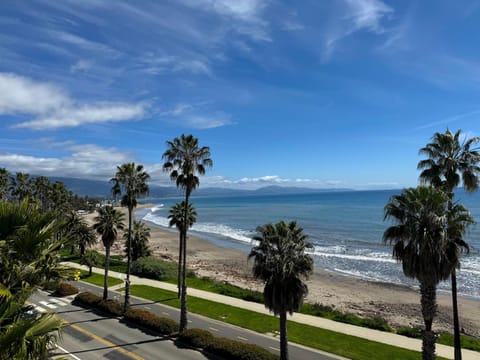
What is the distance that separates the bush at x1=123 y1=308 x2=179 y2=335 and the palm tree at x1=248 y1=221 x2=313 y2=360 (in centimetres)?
989

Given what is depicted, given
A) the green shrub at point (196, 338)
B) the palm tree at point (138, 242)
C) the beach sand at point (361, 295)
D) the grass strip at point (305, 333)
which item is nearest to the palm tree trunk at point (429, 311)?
the grass strip at point (305, 333)

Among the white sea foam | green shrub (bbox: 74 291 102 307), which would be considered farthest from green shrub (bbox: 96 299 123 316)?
the white sea foam

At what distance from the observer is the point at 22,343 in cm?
642

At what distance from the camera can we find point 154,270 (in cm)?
4725

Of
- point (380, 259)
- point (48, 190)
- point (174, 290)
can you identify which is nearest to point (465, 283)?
point (380, 259)

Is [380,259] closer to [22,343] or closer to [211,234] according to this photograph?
[211,234]

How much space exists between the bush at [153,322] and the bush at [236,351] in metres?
4.50

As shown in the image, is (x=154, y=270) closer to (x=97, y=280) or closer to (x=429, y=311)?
(x=97, y=280)

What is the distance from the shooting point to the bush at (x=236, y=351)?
2044 centimetres

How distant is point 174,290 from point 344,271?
88.6ft

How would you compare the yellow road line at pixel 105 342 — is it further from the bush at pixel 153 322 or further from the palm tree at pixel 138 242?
the palm tree at pixel 138 242

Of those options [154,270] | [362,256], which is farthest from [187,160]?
[362,256]

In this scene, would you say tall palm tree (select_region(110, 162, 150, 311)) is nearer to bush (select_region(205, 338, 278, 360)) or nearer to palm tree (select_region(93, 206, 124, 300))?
palm tree (select_region(93, 206, 124, 300))

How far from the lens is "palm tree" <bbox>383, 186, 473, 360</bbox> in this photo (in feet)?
50.6
